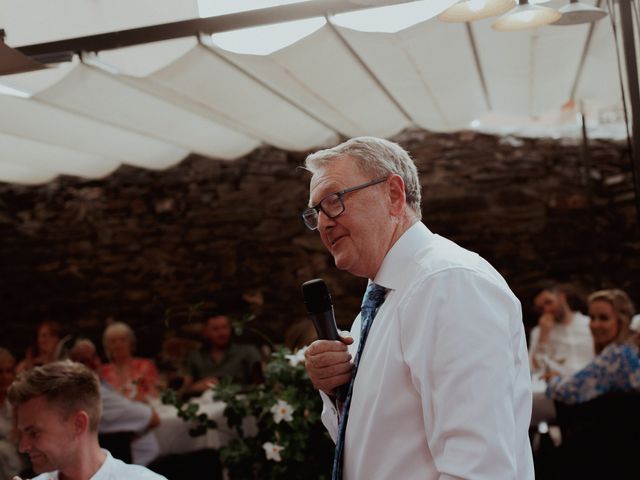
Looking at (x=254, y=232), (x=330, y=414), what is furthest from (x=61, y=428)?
(x=254, y=232)

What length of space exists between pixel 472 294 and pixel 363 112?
13.5 ft

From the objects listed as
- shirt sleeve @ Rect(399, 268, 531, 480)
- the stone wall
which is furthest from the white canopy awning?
shirt sleeve @ Rect(399, 268, 531, 480)

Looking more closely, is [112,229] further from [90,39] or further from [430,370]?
[430,370]

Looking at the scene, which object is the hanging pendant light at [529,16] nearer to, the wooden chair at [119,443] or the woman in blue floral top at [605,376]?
the woman in blue floral top at [605,376]

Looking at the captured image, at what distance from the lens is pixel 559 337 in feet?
18.1

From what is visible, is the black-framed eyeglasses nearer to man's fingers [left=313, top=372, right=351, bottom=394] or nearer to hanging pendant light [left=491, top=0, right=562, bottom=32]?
man's fingers [left=313, top=372, right=351, bottom=394]

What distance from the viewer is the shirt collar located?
4.42 feet

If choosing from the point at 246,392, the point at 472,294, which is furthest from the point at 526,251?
the point at 472,294

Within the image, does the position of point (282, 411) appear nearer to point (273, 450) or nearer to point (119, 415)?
point (273, 450)

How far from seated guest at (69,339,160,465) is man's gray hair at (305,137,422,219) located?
3.04 meters

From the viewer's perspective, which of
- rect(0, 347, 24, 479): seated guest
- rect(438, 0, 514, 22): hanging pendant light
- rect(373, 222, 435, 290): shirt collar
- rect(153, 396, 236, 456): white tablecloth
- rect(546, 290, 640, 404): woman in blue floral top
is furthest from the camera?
rect(153, 396, 236, 456): white tablecloth

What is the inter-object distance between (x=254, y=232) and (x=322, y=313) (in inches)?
225

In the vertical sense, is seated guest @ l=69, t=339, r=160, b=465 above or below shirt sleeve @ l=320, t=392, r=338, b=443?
below

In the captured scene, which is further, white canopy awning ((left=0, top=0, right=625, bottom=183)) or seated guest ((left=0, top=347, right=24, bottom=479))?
seated guest ((left=0, top=347, right=24, bottom=479))
